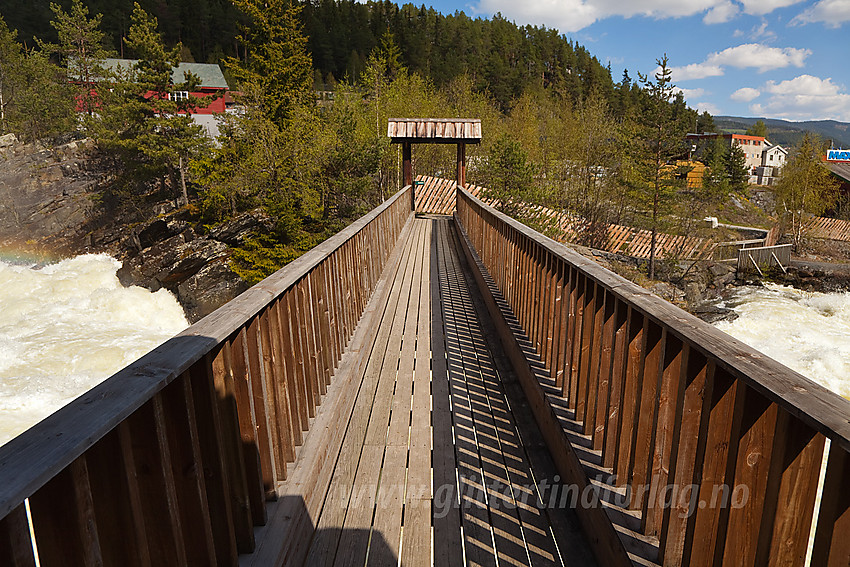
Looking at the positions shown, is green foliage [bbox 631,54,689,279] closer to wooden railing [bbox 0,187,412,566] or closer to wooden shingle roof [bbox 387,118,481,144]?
wooden shingle roof [bbox 387,118,481,144]

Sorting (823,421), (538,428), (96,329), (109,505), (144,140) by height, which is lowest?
(96,329)

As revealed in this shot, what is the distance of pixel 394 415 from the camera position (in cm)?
346

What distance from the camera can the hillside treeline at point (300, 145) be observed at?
2664cm

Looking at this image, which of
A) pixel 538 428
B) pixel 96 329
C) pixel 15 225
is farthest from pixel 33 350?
pixel 15 225

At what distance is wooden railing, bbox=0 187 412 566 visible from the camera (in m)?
0.86

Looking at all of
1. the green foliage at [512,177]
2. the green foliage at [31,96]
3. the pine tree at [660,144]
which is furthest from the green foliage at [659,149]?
the green foliage at [31,96]

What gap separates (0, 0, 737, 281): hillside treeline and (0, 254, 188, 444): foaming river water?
5510 mm

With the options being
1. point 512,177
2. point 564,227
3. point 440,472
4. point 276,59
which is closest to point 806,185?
point 564,227

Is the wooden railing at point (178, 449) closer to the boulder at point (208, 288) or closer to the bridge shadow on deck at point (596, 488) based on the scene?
the bridge shadow on deck at point (596, 488)

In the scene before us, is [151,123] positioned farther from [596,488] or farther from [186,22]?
[186,22]

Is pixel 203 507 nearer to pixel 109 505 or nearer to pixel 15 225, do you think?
pixel 109 505

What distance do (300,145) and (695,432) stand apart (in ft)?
92.9

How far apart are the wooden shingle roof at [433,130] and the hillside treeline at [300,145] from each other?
3.95m

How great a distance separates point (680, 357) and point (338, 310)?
8.05ft
